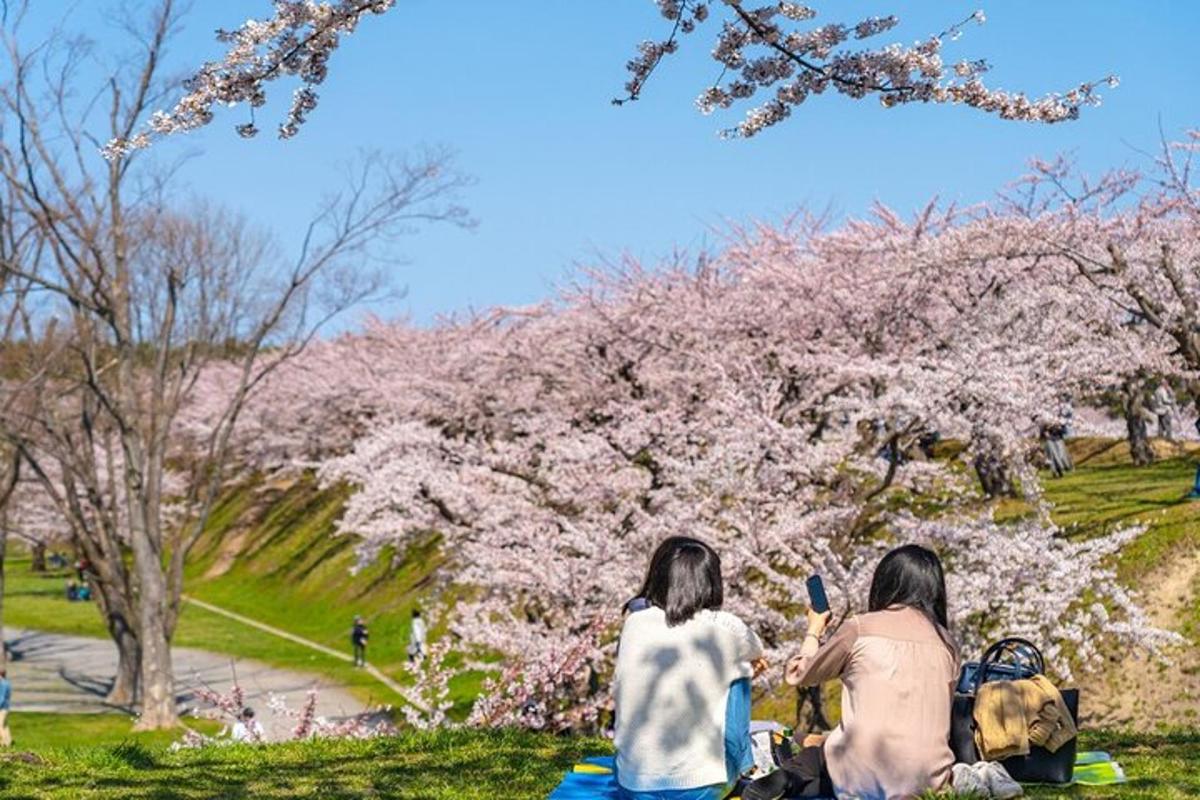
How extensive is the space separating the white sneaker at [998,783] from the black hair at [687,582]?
49.7 inches

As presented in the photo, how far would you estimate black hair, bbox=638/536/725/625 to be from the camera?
5.05 meters

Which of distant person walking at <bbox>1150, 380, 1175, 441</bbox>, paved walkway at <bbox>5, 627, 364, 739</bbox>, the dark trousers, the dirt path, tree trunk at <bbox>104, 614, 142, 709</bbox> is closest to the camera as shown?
the dark trousers

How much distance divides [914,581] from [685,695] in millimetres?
1023

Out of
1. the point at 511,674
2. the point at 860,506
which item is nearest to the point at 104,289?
the point at 511,674

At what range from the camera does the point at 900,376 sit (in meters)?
13.8

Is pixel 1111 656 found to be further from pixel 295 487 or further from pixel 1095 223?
pixel 295 487

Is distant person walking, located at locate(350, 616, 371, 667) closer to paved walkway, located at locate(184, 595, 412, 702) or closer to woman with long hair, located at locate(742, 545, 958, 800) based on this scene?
paved walkway, located at locate(184, 595, 412, 702)

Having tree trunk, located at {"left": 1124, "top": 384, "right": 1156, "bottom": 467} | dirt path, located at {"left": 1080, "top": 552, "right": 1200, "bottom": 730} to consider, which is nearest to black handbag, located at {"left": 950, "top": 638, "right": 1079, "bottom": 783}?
dirt path, located at {"left": 1080, "top": 552, "right": 1200, "bottom": 730}

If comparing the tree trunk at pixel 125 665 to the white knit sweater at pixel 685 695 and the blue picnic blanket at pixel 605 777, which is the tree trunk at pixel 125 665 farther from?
the white knit sweater at pixel 685 695

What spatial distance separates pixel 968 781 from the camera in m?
5.17

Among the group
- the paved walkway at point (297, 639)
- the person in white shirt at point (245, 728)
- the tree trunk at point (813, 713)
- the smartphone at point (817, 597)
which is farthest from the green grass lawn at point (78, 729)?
the smartphone at point (817, 597)

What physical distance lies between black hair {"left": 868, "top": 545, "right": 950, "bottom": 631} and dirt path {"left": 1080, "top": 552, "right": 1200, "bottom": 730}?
9196 millimetres

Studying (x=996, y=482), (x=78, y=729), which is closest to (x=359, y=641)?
(x=78, y=729)

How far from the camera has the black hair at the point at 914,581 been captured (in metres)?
5.22
